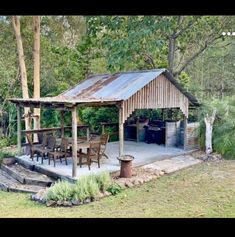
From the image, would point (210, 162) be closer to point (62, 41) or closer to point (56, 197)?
point (56, 197)

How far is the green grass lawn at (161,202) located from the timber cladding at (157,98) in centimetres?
243

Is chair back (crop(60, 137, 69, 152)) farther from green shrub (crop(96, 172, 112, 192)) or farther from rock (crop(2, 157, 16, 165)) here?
rock (crop(2, 157, 16, 165))

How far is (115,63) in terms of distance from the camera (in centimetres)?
1505

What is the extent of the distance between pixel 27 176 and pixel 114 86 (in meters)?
4.05

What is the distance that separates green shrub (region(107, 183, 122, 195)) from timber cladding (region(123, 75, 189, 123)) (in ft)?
7.78

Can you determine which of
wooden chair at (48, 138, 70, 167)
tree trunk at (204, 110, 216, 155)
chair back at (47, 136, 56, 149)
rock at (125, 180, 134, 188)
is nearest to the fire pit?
rock at (125, 180, 134, 188)

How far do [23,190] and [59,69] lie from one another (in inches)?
424

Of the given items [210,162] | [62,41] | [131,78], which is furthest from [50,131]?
[62,41]

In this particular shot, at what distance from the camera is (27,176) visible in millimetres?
9656

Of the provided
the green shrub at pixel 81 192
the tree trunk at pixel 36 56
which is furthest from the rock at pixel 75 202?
the tree trunk at pixel 36 56

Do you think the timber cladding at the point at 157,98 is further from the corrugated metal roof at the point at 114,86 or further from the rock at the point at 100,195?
the rock at the point at 100,195

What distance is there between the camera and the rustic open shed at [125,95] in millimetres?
9734

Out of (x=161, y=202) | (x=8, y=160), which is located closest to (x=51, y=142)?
(x=8, y=160)

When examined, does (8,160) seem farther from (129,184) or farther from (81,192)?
(129,184)
